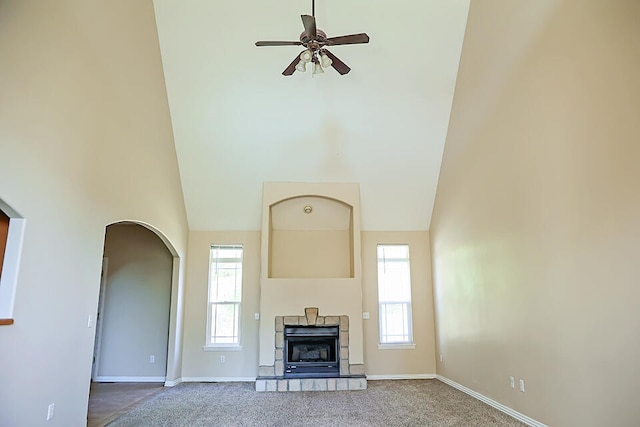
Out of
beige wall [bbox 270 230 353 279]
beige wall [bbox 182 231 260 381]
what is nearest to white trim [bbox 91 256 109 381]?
beige wall [bbox 182 231 260 381]

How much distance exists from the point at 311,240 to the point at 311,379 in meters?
2.41

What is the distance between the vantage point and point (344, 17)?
5.45 m

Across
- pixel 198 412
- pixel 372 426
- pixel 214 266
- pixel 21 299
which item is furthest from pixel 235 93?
pixel 372 426

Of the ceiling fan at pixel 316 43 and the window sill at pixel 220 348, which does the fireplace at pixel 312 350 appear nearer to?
the window sill at pixel 220 348

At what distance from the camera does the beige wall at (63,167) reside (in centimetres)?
306

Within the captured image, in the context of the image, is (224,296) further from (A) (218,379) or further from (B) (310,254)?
(B) (310,254)

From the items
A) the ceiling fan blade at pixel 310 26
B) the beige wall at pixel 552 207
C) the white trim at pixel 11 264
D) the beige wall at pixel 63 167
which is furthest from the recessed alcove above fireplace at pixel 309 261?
the white trim at pixel 11 264

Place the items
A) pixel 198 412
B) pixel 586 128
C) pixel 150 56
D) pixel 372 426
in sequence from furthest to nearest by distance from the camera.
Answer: pixel 150 56
pixel 198 412
pixel 372 426
pixel 586 128

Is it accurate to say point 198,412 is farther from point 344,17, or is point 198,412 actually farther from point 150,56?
point 344,17

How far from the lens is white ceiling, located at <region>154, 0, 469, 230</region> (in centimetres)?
545

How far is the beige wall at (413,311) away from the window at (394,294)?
0.09 m

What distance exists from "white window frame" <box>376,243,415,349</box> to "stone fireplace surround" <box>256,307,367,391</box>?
2.79 feet

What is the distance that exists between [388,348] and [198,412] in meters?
3.45

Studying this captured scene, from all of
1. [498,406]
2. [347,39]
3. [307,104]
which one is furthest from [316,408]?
[347,39]
